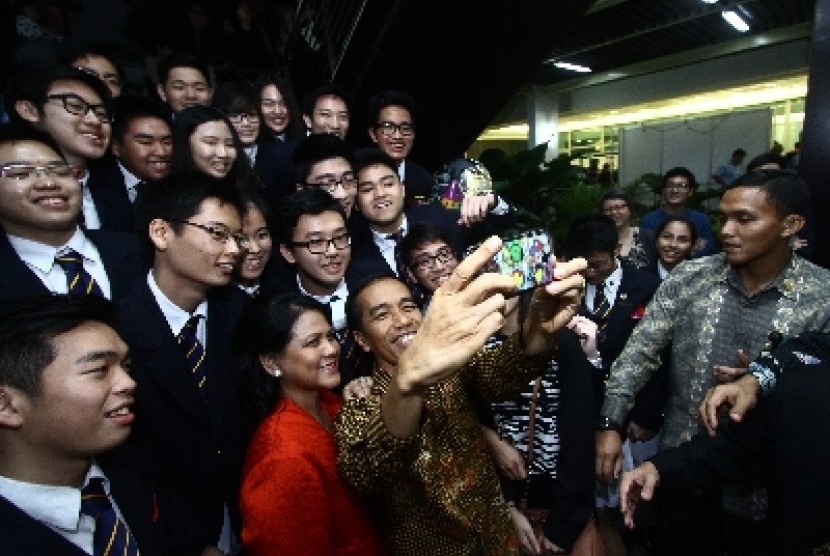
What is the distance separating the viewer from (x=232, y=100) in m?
3.17

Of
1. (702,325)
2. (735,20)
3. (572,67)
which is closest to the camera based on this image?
(702,325)

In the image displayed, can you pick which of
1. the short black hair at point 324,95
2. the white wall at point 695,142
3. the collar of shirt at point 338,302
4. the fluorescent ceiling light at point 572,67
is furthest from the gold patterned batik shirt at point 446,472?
the white wall at point 695,142

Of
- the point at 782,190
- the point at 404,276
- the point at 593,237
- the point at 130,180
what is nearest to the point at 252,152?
the point at 130,180

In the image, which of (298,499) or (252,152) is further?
→ (252,152)

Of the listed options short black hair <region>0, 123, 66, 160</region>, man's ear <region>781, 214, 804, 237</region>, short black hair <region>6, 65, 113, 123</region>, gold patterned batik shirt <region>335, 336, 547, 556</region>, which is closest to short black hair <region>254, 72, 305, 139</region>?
short black hair <region>6, 65, 113, 123</region>

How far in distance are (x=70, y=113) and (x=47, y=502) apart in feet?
5.84

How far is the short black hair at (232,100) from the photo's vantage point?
125 inches

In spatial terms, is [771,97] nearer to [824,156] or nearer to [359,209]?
[824,156]

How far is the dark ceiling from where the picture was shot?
8328mm

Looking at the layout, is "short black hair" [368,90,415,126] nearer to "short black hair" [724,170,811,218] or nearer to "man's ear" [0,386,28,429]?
"short black hair" [724,170,811,218]

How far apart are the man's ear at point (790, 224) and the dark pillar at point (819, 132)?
1.55 m

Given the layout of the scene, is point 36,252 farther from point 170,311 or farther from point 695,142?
point 695,142

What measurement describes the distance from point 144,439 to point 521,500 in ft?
4.37

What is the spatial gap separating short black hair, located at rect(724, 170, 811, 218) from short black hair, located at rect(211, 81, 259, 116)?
8.74 feet
